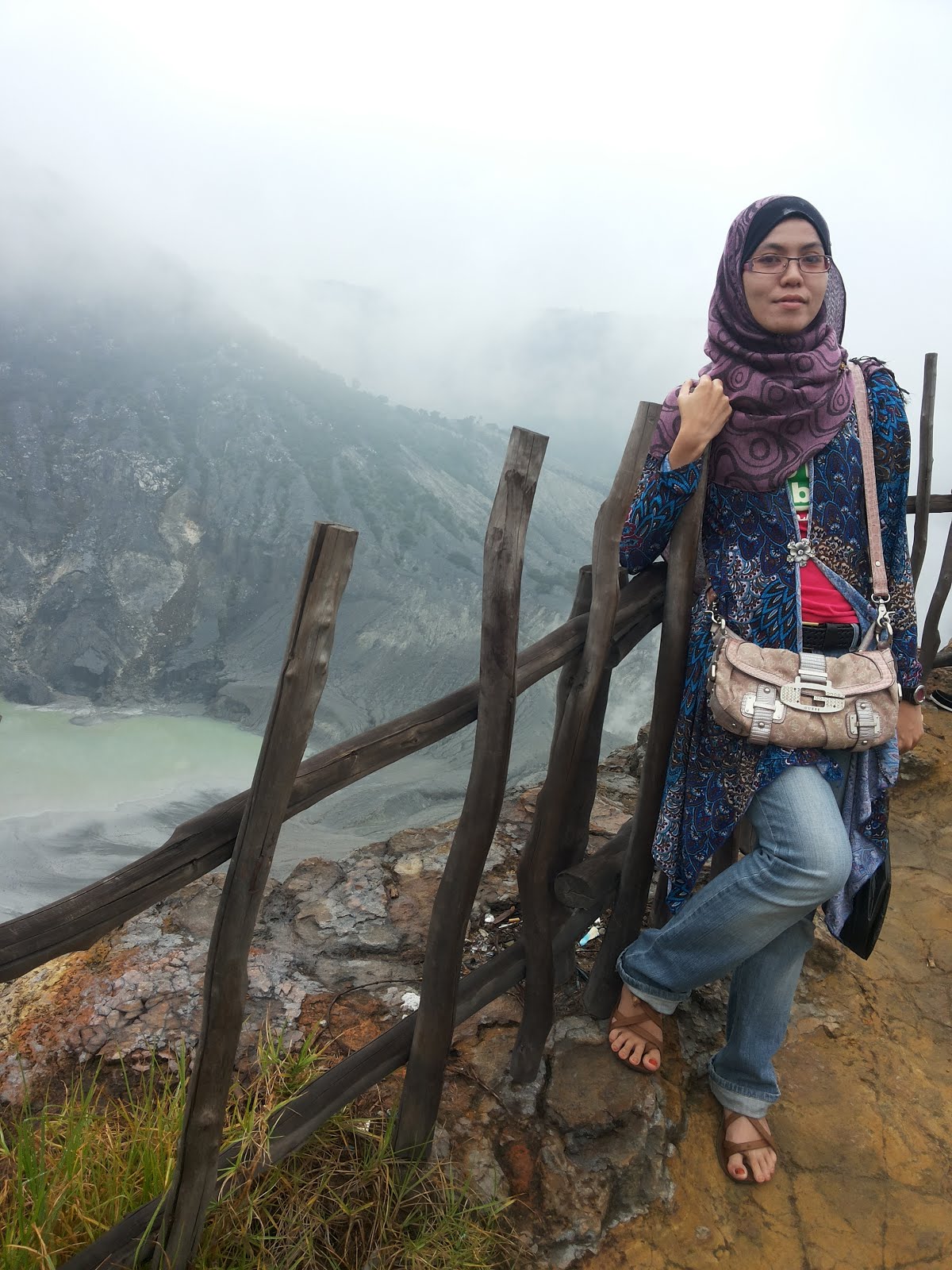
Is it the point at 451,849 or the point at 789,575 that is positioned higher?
the point at 789,575

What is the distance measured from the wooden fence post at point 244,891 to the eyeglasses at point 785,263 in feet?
3.47

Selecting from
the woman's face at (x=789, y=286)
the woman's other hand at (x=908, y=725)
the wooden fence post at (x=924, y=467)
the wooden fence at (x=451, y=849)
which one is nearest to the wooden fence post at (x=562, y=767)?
the wooden fence at (x=451, y=849)

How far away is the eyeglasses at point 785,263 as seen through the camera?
1.57 meters

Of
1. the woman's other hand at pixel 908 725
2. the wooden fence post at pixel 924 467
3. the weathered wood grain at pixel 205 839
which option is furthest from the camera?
the wooden fence post at pixel 924 467

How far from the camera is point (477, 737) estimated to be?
1598 millimetres

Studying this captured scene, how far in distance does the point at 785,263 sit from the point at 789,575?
→ 2.08 feet

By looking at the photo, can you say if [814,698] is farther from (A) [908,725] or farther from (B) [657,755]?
(B) [657,755]

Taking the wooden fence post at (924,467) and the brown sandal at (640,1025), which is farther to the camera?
the wooden fence post at (924,467)

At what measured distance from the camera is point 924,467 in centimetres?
434

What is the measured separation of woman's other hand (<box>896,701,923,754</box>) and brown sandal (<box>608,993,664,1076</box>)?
900mm

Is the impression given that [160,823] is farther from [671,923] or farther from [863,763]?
[863,763]

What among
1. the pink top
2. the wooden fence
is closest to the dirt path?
the wooden fence

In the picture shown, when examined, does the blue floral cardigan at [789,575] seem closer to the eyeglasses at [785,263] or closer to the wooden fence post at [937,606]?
the eyeglasses at [785,263]

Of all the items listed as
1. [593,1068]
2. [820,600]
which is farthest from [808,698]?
[593,1068]
